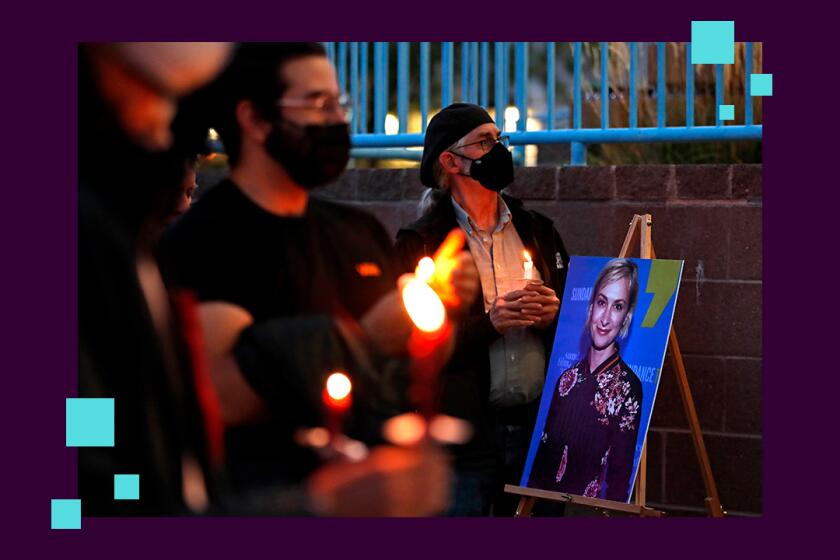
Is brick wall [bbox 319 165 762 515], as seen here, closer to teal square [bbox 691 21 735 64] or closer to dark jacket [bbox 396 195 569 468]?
dark jacket [bbox 396 195 569 468]

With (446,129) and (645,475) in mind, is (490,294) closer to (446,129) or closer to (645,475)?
(446,129)

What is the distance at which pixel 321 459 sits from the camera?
14.2 ft

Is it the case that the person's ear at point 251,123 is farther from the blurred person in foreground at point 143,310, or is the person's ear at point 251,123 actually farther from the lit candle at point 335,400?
the lit candle at point 335,400

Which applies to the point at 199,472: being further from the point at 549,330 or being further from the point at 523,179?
the point at 523,179

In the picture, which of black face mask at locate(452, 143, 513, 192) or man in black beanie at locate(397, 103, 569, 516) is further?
black face mask at locate(452, 143, 513, 192)

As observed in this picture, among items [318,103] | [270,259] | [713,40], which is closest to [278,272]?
[270,259]

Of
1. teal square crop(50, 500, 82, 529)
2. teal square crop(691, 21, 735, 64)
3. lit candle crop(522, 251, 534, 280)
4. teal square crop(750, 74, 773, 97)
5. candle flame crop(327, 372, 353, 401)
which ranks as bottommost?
teal square crop(50, 500, 82, 529)

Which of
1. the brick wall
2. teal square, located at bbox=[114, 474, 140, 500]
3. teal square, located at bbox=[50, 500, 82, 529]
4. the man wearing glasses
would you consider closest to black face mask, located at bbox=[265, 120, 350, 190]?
the man wearing glasses

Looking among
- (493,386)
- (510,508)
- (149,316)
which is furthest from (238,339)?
(510,508)

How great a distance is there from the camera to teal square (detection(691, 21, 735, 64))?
4.54 meters

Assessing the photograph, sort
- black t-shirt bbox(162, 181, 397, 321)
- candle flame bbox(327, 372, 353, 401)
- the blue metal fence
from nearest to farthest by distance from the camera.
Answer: black t-shirt bbox(162, 181, 397, 321) < candle flame bbox(327, 372, 353, 401) < the blue metal fence

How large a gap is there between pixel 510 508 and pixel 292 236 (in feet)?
4.55

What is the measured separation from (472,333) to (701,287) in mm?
1205

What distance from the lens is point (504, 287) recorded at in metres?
4.74
